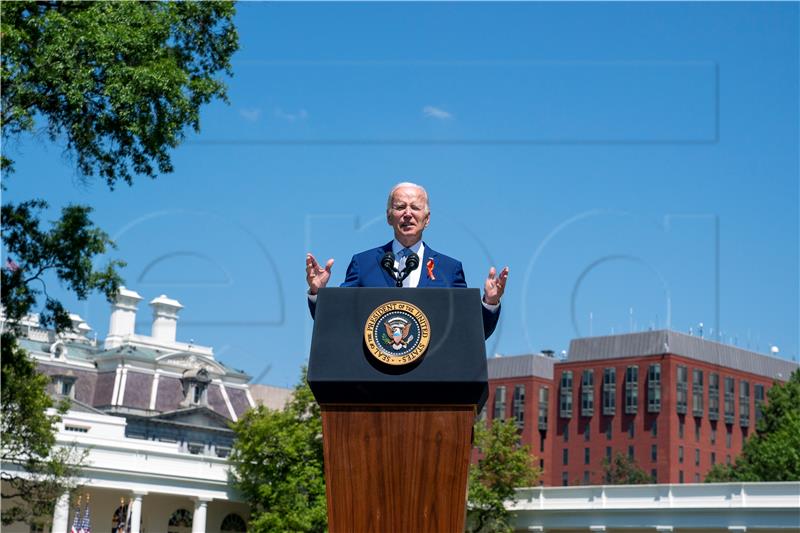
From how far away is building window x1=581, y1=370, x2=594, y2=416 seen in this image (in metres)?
98.6

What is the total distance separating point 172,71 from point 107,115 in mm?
1166

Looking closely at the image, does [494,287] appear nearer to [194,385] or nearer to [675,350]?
[194,385]

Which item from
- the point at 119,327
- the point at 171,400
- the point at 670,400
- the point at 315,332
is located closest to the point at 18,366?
the point at 315,332

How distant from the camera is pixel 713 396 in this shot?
95.6 meters

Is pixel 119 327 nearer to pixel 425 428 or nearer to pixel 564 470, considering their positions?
pixel 564 470

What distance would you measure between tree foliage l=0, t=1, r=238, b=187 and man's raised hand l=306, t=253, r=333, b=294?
37.3ft

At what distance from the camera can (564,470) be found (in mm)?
99500

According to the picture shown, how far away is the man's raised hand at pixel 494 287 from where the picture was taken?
23.3 ft

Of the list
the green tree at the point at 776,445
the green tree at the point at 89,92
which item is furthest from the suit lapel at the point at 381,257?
the green tree at the point at 776,445

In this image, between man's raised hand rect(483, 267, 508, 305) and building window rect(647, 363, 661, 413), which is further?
building window rect(647, 363, 661, 413)

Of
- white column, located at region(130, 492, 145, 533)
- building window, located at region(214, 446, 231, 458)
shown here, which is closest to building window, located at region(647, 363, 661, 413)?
building window, located at region(214, 446, 231, 458)

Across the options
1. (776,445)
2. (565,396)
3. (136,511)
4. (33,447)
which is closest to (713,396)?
(565,396)

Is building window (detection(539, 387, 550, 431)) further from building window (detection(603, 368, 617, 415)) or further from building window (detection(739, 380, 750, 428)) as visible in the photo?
building window (detection(739, 380, 750, 428))

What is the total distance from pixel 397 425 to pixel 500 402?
99184mm
